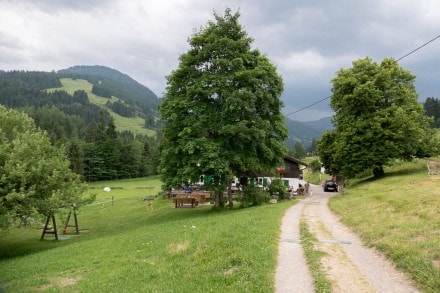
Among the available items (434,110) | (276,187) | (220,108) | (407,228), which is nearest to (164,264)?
(407,228)

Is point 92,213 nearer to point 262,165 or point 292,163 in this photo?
point 262,165

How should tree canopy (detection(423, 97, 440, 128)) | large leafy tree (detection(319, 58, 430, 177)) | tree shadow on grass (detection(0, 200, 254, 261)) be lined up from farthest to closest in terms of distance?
tree canopy (detection(423, 97, 440, 128)) → large leafy tree (detection(319, 58, 430, 177)) → tree shadow on grass (detection(0, 200, 254, 261))

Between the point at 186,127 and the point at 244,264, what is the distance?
19.4 m

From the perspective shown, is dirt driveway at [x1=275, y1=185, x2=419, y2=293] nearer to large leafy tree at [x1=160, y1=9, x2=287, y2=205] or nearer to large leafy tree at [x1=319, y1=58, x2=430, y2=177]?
large leafy tree at [x1=160, y1=9, x2=287, y2=205]

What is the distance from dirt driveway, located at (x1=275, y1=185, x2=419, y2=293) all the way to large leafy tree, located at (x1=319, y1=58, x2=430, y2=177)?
Result: 28263 millimetres

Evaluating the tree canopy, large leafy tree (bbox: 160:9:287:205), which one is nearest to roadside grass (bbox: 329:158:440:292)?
large leafy tree (bbox: 160:9:287:205)

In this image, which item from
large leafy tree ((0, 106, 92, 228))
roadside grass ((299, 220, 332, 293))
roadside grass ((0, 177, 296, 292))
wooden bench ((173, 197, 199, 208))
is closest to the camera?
roadside grass ((299, 220, 332, 293))

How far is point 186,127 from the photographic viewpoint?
30859 mm

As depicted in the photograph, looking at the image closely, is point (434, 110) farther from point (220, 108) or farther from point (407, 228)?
point (407, 228)

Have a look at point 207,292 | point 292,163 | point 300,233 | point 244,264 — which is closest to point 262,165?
point 300,233

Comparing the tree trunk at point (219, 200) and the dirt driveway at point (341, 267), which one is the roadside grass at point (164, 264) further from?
the tree trunk at point (219, 200)

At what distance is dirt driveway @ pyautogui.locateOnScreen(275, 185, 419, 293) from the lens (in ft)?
34.5

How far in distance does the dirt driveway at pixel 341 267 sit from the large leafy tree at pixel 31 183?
16.5 m

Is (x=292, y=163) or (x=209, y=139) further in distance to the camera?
(x=292, y=163)
